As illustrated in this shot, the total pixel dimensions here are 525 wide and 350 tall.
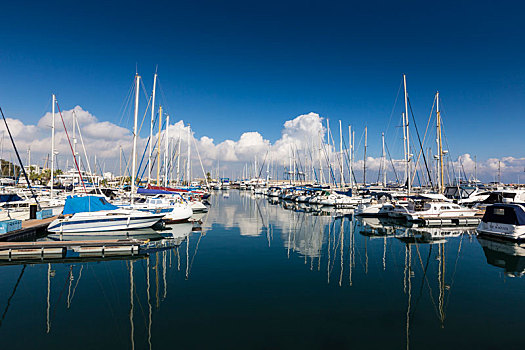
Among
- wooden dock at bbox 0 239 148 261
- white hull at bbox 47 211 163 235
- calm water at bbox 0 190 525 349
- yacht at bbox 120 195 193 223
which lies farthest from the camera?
yacht at bbox 120 195 193 223

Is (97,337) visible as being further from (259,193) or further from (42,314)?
(259,193)

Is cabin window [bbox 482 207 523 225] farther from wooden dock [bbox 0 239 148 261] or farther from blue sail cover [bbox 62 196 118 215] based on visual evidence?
blue sail cover [bbox 62 196 118 215]

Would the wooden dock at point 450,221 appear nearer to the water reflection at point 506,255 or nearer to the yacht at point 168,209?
the water reflection at point 506,255

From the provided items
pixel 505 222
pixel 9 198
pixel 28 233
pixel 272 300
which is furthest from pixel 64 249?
pixel 505 222

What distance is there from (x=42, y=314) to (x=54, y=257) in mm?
7984

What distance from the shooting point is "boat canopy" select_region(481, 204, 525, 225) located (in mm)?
22786

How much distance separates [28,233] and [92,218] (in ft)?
17.2

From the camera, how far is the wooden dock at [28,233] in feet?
70.8

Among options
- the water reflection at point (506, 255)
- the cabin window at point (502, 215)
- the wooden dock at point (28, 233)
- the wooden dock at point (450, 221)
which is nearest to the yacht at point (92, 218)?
the wooden dock at point (28, 233)

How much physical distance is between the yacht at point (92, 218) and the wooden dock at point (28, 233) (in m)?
1.41

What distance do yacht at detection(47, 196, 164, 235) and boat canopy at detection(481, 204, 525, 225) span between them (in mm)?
28143

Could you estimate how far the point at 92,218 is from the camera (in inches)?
938

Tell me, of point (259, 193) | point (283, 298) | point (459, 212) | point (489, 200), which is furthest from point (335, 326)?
point (259, 193)

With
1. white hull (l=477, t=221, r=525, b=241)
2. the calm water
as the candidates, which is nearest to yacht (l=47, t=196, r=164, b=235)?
the calm water
